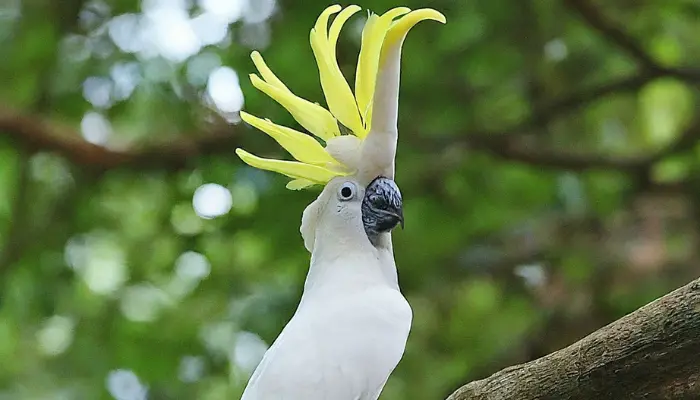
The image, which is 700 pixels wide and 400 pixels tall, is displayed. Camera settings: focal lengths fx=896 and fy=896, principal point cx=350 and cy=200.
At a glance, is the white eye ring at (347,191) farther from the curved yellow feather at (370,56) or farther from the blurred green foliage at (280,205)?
the blurred green foliage at (280,205)

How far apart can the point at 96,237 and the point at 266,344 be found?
79cm

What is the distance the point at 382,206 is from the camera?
118 centimetres

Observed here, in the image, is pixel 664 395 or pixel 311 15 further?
pixel 311 15

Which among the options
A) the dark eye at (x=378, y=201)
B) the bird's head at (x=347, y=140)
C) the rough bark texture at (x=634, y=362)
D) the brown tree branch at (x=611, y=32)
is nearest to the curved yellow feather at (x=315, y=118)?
the bird's head at (x=347, y=140)

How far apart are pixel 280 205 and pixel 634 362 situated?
147 centimetres

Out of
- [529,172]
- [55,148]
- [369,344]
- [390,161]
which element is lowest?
[529,172]

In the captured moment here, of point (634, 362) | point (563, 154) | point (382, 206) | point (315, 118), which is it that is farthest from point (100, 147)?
point (634, 362)

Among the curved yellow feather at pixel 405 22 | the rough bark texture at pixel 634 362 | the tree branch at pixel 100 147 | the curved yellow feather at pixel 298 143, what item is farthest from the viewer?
the tree branch at pixel 100 147

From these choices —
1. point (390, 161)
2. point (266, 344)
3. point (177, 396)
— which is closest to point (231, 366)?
point (177, 396)

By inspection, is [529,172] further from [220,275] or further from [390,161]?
[390,161]

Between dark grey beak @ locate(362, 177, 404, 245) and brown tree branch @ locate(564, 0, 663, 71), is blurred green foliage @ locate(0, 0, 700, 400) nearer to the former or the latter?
brown tree branch @ locate(564, 0, 663, 71)

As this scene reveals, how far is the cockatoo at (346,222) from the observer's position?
1102 mm

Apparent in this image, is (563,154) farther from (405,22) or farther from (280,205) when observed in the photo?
(405,22)

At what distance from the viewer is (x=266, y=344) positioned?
7.92ft
